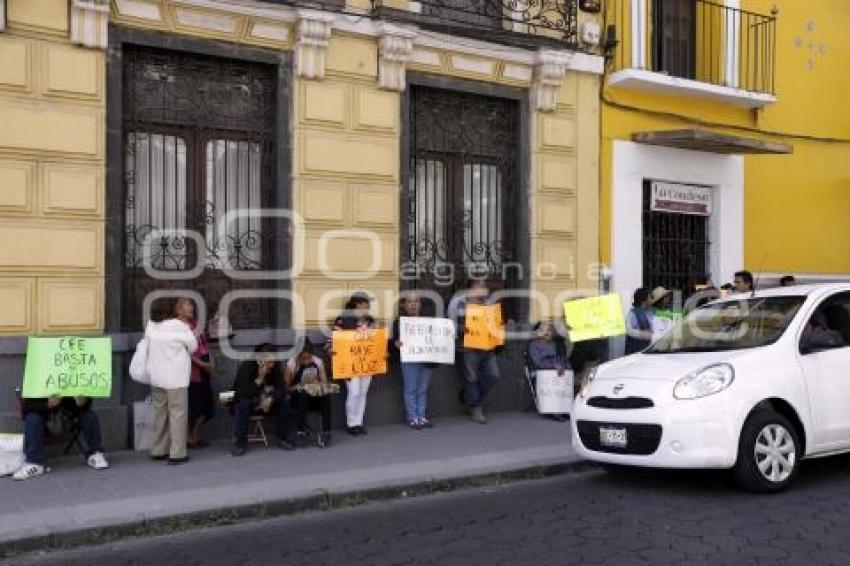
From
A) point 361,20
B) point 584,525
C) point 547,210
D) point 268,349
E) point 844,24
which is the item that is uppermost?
point 844,24

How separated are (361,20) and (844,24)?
910 cm

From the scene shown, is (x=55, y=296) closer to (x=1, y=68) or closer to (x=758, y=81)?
(x=1, y=68)

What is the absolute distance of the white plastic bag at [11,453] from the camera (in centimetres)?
762

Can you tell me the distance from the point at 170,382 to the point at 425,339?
9.63 feet

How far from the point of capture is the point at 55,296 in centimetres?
843

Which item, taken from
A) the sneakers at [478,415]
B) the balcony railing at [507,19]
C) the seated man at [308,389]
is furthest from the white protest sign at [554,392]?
the balcony railing at [507,19]

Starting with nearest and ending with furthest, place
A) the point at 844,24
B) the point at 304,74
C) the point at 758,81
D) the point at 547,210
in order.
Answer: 1. the point at 304,74
2. the point at 547,210
3. the point at 758,81
4. the point at 844,24

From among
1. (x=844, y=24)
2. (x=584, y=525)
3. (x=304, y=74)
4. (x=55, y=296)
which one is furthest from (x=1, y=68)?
(x=844, y=24)

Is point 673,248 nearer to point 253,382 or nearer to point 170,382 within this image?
→ point 253,382

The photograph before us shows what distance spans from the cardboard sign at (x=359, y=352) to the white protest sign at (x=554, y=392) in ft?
6.80

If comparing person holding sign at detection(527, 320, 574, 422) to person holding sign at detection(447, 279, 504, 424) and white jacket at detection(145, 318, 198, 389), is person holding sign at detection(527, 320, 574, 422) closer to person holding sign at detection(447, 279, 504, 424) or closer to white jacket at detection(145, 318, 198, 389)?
person holding sign at detection(447, 279, 504, 424)

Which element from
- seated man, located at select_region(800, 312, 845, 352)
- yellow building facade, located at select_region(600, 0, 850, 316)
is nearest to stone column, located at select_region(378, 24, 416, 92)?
yellow building facade, located at select_region(600, 0, 850, 316)

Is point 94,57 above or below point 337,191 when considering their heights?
above

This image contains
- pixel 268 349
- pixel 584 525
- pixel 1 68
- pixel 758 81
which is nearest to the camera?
pixel 584 525
